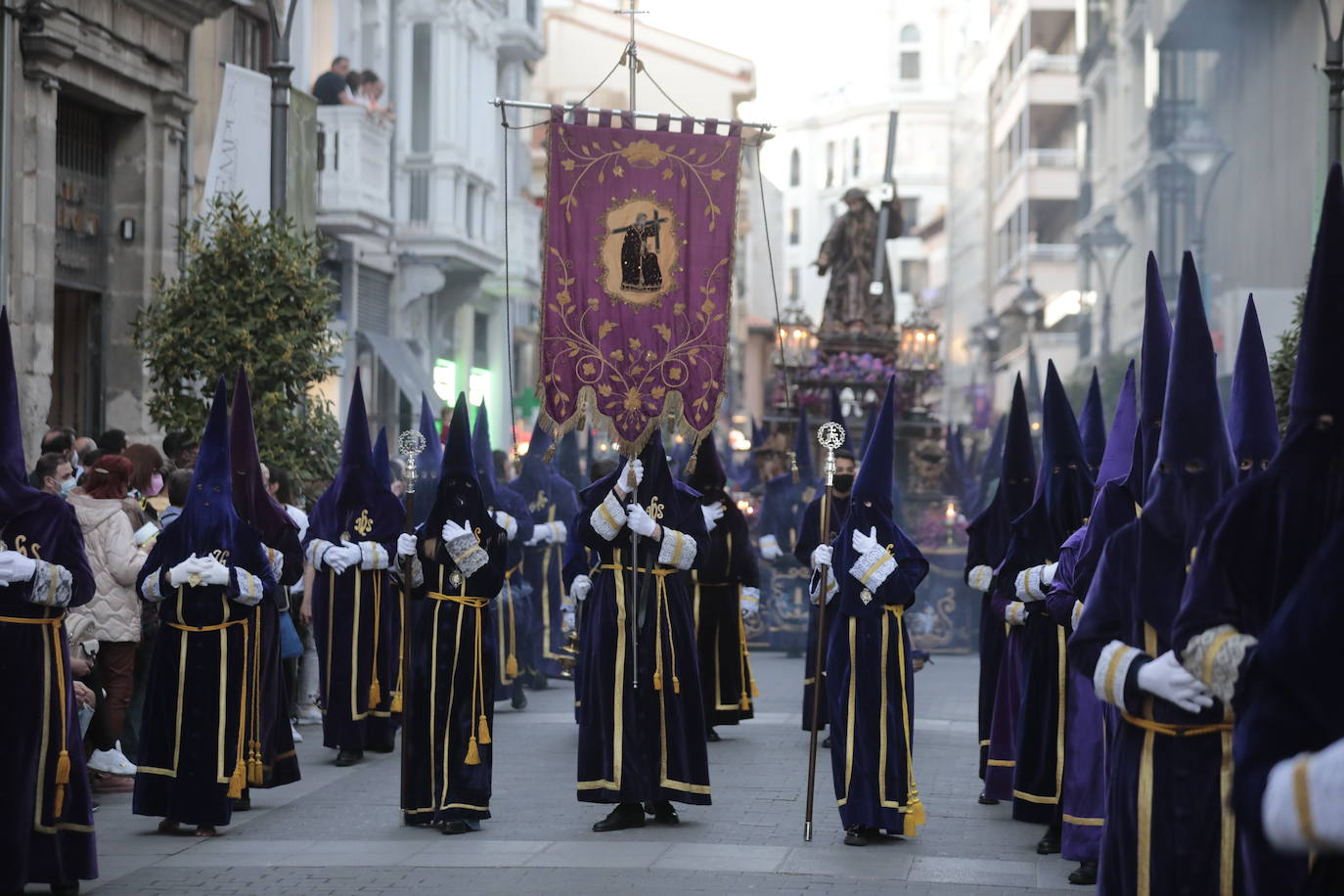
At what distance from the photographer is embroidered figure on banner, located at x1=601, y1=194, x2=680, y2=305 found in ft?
36.8

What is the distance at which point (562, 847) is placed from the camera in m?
9.84

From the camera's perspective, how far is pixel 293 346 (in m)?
16.0

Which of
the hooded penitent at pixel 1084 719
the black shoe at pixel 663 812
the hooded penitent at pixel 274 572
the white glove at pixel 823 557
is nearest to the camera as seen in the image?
the hooded penitent at pixel 1084 719

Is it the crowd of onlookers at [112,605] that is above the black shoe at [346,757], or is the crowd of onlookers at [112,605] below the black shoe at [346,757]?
above

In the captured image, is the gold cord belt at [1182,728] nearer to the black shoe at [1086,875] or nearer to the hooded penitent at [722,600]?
the black shoe at [1086,875]

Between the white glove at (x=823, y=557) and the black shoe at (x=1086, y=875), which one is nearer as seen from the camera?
the black shoe at (x=1086, y=875)

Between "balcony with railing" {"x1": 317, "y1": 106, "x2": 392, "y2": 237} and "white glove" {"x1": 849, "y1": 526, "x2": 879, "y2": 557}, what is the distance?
1876 cm

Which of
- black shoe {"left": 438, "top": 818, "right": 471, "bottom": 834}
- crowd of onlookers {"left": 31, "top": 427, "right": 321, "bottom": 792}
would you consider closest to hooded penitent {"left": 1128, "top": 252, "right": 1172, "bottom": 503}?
black shoe {"left": 438, "top": 818, "right": 471, "bottom": 834}

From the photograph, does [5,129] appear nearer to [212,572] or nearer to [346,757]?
[346,757]

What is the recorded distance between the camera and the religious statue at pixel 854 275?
27.1m

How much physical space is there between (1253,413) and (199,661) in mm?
5931

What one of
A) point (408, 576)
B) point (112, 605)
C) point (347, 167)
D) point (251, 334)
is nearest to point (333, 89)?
point (347, 167)

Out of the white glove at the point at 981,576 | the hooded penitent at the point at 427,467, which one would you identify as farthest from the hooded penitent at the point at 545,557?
the white glove at the point at 981,576

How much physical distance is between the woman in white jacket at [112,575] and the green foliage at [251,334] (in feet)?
→ 15.1
